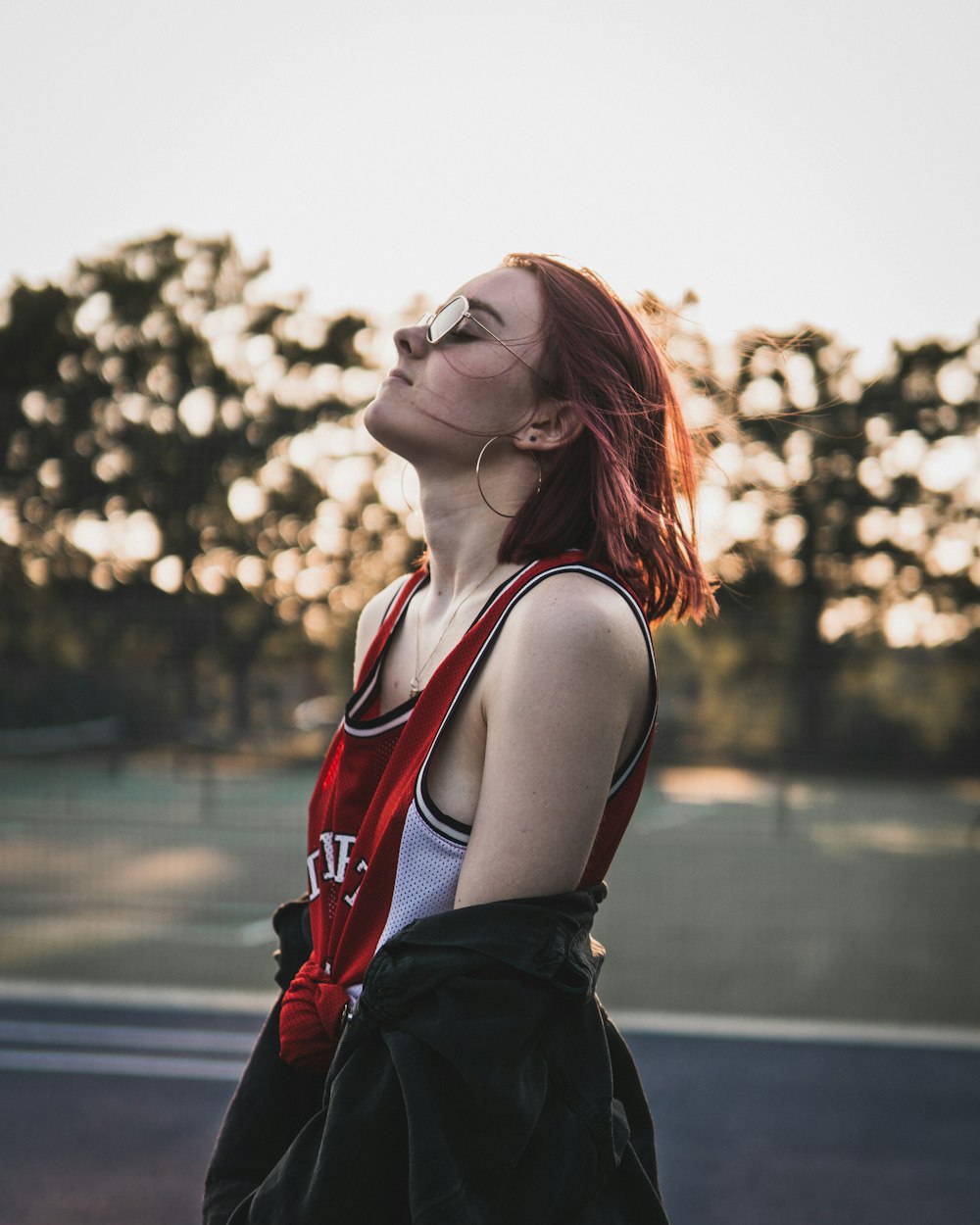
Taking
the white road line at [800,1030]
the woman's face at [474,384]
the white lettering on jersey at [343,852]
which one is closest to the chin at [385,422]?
the woman's face at [474,384]

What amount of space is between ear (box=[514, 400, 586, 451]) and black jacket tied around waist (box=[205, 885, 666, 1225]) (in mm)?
488

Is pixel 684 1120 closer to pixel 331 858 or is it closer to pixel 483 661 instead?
pixel 331 858

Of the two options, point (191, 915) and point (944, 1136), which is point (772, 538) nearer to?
point (944, 1136)

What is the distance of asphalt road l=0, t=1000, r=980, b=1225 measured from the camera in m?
3.45

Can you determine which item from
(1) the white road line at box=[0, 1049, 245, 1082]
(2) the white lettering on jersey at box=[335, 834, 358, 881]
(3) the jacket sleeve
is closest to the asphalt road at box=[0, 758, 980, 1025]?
(1) the white road line at box=[0, 1049, 245, 1082]

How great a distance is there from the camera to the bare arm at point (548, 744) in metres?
1.10

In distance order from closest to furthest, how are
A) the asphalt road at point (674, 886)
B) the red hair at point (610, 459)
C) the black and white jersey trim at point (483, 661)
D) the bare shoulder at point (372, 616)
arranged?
the black and white jersey trim at point (483, 661) → the red hair at point (610, 459) → the bare shoulder at point (372, 616) → the asphalt road at point (674, 886)

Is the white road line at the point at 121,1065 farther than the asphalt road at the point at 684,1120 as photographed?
Yes

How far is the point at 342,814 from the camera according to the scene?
134 cm

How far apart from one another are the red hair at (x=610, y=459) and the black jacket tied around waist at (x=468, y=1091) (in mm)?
373

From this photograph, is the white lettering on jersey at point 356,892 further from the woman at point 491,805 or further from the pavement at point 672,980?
the pavement at point 672,980

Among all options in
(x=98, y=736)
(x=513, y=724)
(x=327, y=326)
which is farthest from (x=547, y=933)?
(x=327, y=326)

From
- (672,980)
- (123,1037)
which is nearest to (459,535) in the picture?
(123,1037)

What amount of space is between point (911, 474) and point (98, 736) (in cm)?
445
